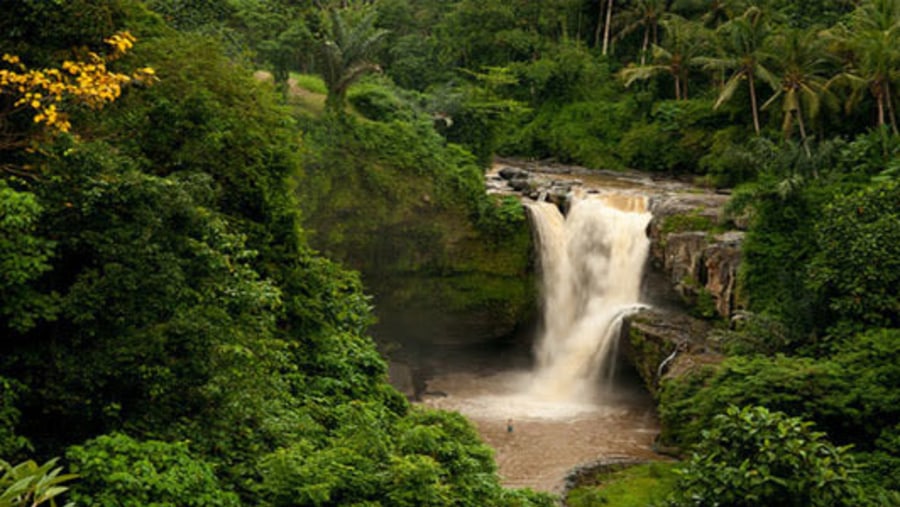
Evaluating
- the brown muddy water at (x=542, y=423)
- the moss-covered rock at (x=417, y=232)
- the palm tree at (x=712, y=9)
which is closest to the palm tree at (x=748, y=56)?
the palm tree at (x=712, y=9)

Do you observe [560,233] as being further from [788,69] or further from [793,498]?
[793,498]

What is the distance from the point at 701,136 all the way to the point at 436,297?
1400 centimetres

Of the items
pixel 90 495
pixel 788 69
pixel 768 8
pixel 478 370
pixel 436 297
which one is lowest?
pixel 478 370

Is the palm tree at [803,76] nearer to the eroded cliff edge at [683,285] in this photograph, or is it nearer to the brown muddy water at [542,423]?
the eroded cliff edge at [683,285]

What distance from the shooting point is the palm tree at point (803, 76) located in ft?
77.6

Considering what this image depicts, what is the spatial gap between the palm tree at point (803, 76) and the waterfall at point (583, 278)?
590 centimetres

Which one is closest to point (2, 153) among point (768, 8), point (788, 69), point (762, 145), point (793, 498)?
point (793, 498)

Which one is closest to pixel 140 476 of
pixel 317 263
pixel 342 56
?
pixel 317 263

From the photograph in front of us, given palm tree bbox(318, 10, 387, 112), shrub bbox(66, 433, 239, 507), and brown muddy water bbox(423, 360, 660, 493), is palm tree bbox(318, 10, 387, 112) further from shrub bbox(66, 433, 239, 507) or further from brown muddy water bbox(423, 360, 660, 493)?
shrub bbox(66, 433, 239, 507)

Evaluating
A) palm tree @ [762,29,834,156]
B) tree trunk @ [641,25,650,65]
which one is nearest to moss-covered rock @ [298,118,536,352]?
palm tree @ [762,29,834,156]

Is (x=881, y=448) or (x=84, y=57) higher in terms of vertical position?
(x=84, y=57)

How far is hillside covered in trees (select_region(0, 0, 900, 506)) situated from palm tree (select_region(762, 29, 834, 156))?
8cm

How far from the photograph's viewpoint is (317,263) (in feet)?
44.2

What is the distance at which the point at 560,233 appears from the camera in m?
23.3
